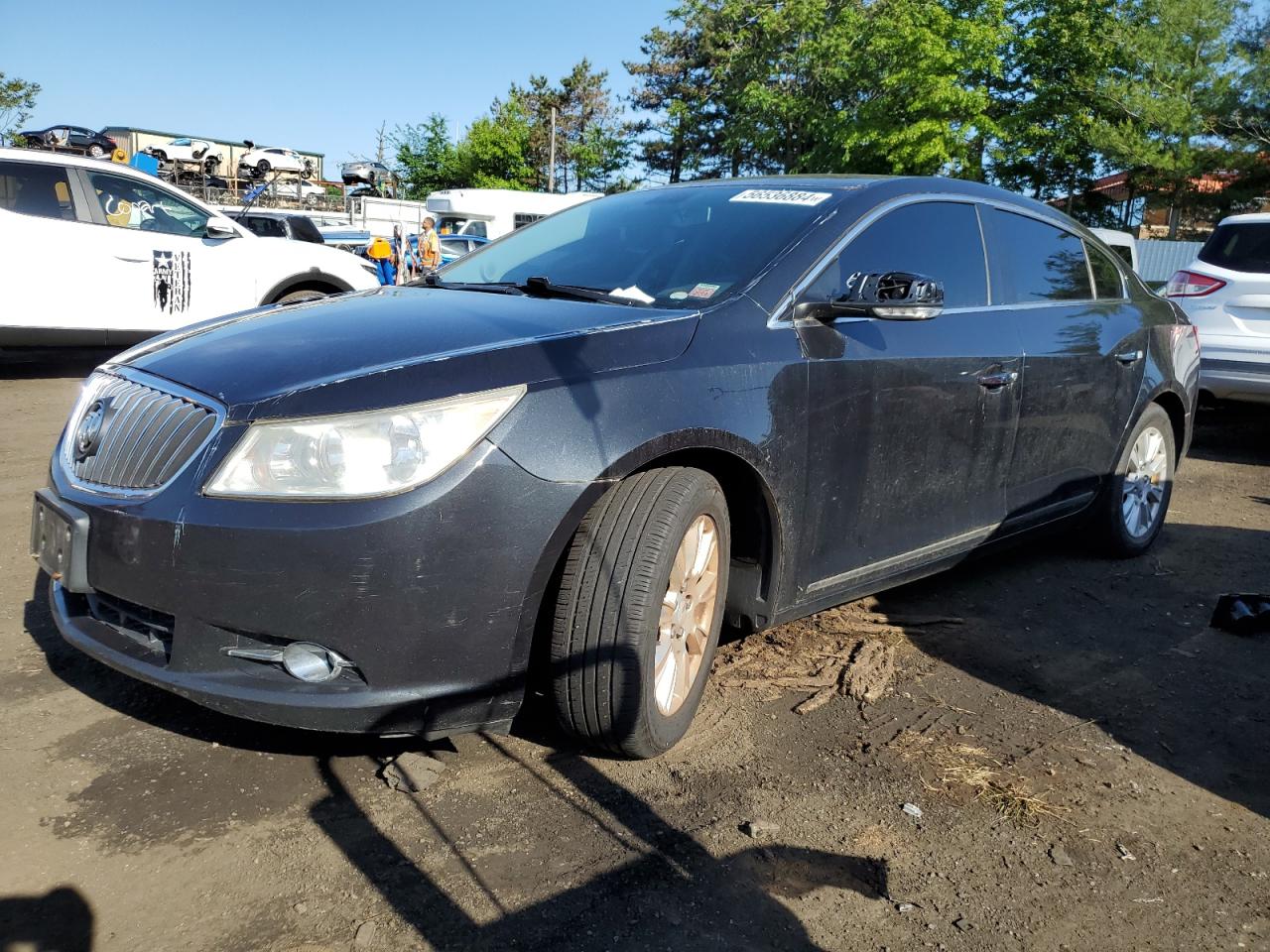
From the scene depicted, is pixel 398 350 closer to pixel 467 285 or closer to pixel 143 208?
pixel 467 285

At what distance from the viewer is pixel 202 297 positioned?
8.97 m

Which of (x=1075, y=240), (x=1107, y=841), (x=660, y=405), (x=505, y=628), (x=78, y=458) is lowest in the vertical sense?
(x=1107, y=841)

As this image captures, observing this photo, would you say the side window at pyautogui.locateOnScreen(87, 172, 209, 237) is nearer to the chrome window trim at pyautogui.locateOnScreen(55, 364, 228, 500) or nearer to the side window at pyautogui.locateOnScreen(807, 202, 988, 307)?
the chrome window trim at pyautogui.locateOnScreen(55, 364, 228, 500)

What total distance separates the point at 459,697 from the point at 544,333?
0.93 meters

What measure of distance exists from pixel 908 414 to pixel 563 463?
1443 mm

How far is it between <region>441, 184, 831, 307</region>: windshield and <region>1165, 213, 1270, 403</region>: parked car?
517cm

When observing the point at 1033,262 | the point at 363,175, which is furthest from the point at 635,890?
the point at 363,175

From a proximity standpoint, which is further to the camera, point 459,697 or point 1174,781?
point 1174,781

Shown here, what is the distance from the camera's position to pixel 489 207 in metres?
28.8

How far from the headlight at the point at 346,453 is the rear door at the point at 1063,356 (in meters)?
2.49

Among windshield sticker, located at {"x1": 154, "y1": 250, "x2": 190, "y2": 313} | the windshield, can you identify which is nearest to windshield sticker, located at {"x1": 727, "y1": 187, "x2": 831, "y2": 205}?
the windshield

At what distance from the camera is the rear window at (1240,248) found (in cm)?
744

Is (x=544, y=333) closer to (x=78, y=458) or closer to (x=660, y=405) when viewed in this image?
(x=660, y=405)

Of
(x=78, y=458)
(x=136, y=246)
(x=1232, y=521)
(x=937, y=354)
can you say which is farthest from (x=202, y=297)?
(x=1232, y=521)
